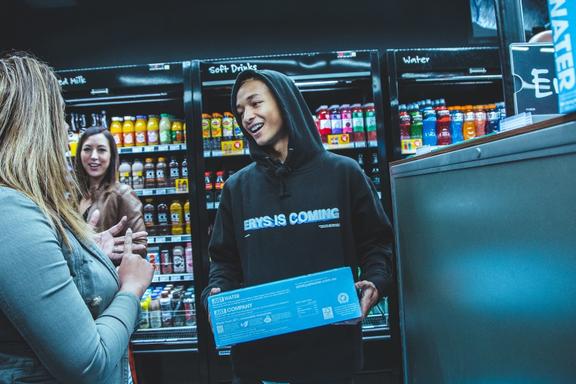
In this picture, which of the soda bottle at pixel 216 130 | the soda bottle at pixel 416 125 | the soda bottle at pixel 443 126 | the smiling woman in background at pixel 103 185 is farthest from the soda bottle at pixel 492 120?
the smiling woman in background at pixel 103 185

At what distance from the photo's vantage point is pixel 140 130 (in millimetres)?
3125

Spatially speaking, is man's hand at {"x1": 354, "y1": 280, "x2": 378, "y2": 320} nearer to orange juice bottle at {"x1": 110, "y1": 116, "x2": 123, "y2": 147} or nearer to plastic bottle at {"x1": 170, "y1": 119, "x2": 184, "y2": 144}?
plastic bottle at {"x1": 170, "y1": 119, "x2": 184, "y2": 144}

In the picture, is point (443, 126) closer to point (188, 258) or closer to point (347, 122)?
point (347, 122)

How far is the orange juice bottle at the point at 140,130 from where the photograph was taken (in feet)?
10.2

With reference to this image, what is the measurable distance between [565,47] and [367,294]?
39.5 inches

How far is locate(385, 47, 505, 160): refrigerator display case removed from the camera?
2684mm

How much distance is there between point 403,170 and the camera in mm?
1392

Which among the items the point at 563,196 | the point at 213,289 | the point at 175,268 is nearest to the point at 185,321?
the point at 175,268

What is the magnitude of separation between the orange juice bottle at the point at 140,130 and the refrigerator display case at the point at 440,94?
1996 millimetres

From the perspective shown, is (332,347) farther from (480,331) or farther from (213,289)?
(480,331)

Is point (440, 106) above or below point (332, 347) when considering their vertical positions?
above

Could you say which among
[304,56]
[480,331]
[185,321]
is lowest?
[185,321]

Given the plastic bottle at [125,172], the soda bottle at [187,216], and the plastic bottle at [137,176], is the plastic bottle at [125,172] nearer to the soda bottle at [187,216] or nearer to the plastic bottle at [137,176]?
the plastic bottle at [137,176]

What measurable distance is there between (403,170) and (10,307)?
1.21m
